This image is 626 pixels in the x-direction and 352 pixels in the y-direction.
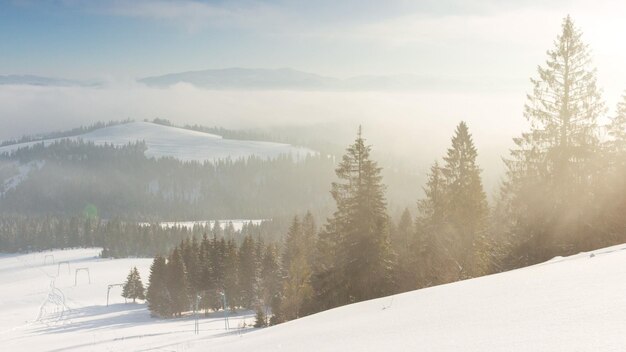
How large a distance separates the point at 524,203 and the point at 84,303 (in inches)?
3201

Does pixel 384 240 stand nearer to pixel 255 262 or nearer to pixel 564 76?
pixel 564 76

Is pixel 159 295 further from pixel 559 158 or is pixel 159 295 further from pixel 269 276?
pixel 559 158

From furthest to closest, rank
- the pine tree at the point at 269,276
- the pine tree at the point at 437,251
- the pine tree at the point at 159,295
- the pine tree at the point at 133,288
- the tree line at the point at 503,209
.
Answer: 1. the pine tree at the point at 133,288
2. the pine tree at the point at 159,295
3. the pine tree at the point at 269,276
4. the pine tree at the point at 437,251
5. the tree line at the point at 503,209

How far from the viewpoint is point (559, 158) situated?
84.4 feet

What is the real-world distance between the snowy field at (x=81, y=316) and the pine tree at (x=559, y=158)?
54.9 feet

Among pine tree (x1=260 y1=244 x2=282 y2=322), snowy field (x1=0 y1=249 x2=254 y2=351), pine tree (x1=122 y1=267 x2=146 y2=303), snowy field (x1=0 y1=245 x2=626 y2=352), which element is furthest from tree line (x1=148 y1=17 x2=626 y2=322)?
pine tree (x1=122 y1=267 x2=146 y2=303)

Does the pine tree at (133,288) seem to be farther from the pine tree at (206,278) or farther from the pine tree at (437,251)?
the pine tree at (437,251)

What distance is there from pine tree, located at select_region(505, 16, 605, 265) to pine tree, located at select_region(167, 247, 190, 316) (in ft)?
190

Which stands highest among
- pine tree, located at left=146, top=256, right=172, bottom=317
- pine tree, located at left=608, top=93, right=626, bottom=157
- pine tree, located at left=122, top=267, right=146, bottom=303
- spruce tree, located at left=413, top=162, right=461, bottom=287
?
pine tree, located at left=608, top=93, right=626, bottom=157

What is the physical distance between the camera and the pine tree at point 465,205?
99.5ft

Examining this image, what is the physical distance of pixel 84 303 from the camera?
84.2 metres

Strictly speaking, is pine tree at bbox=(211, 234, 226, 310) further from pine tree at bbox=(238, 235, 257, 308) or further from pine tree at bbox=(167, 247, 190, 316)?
pine tree at bbox=(167, 247, 190, 316)

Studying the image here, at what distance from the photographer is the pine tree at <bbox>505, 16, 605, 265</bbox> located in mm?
24516

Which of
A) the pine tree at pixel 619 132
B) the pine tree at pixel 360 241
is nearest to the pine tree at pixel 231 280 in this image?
the pine tree at pixel 360 241
